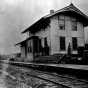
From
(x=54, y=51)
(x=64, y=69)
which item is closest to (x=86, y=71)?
(x=64, y=69)

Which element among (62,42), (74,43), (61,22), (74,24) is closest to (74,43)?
(74,43)

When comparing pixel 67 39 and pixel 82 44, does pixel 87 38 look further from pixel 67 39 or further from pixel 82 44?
pixel 67 39

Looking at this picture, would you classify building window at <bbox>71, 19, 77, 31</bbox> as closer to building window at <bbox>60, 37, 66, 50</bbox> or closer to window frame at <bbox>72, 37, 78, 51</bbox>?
window frame at <bbox>72, 37, 78, 51</bbox>

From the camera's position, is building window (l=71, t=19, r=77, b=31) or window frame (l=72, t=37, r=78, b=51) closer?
window frame (l=72, t=37, r=78, b=51)

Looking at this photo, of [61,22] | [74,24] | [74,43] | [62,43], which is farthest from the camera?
[74,24]

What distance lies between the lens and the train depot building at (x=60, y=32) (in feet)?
71.6

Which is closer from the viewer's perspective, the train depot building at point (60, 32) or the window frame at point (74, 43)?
the train depot building at point (60, 32)

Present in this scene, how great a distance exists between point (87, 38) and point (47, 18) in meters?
8.60

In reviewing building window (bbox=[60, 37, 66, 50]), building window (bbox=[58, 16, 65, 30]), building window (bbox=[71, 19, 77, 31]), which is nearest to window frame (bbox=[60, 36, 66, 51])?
building window (bbox=[60, 37, 66, 50])

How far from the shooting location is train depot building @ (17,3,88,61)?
71.6ft

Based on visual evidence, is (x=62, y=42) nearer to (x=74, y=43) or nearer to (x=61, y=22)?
(x=74, y=43)

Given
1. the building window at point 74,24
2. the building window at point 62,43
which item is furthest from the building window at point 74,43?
the building window at point 62,43

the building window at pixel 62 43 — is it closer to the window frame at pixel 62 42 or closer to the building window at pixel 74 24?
the window frame at pixel 62 42

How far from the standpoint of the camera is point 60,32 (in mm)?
22359
